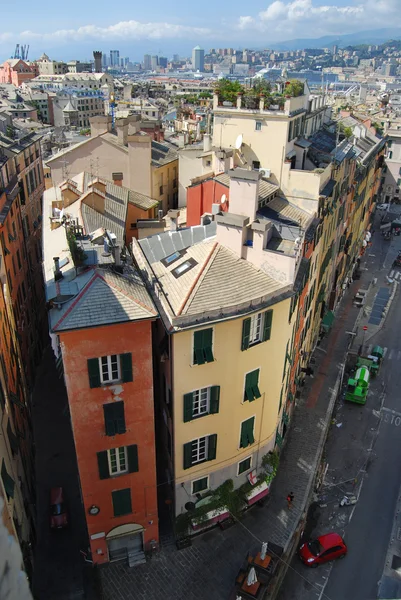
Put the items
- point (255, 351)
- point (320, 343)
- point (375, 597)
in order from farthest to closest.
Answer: point (320, 343), point (375, 597), point (255, 351)

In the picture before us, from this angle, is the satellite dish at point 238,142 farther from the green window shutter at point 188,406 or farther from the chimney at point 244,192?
the green window shutter at point 188,406

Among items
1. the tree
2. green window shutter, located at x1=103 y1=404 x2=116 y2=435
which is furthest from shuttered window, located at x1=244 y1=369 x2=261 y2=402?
the tree

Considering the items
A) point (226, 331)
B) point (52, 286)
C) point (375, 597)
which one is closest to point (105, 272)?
point (52, 286)

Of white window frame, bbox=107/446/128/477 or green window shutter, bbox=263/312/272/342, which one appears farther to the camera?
green window shutter, bbox=263/312/272/342

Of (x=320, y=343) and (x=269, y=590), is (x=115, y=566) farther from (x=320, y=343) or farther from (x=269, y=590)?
(x=320, y=343)

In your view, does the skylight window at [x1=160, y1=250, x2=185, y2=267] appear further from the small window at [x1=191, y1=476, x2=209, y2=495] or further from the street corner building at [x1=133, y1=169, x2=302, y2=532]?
the small window at [x1=191, y1=476, x2=209, y2=495]

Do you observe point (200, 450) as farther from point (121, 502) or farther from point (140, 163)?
point (140, 163)
